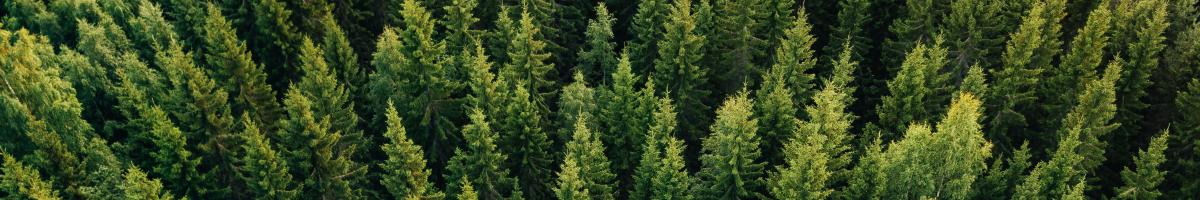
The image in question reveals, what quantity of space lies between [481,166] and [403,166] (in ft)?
12.2

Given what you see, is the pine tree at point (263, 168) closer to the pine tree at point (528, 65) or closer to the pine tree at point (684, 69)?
the pine tree at point (528, 65)

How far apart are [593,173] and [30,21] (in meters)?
34.9

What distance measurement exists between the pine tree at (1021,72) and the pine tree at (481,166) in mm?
21750

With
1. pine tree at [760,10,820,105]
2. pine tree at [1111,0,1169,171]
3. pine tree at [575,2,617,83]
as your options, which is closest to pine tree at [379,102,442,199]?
pine tree at [575,2,617,83]

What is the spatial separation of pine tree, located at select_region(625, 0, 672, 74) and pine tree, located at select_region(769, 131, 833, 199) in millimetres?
10629

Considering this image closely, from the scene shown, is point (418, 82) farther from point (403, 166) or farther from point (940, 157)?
point (940, 157)

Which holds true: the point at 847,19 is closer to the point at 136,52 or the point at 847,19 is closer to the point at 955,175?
the point at 955,175

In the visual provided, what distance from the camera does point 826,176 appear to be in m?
32.3

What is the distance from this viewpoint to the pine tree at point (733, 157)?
108 ft

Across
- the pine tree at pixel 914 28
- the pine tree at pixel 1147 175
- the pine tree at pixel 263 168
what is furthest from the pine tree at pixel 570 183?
the pine tree at pixel 1147 175

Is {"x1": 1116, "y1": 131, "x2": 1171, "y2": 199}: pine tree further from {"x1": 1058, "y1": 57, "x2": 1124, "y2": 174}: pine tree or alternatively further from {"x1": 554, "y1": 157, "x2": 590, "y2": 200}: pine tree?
{"x1": 554, "y1": 157, "x2": 590, "y2": 200}: pine tree

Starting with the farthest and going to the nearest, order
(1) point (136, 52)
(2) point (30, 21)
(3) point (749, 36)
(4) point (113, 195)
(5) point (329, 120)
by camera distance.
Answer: (2) point (30, 21), (1) point (136, 52), (3) point (749, 36), (5) point (329, 120), (4) point (113, 195)

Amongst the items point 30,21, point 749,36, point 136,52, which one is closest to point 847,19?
point 749,36

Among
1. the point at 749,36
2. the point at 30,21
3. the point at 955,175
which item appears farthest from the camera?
the point at 30,21
